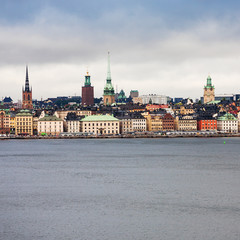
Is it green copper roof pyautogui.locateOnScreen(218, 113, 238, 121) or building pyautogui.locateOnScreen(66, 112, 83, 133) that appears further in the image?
green copper roof pyautogui.locateOnScreen(218, 113, 238, 121)

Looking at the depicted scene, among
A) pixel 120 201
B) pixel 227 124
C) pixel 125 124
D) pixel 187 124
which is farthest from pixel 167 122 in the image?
pixel 120 201

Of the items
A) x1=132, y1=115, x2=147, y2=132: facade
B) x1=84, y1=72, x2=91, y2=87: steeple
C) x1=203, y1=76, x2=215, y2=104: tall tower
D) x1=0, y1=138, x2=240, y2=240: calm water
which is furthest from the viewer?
x1=84, y1=72, x2=91, y2=87: steeple

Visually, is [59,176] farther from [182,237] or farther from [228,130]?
[228,130]

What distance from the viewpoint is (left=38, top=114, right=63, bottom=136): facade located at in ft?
343

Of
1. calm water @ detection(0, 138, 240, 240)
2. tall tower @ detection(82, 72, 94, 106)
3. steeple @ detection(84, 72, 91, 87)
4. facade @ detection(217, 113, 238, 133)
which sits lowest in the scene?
calm water @ detection(0, 138, 240, 240)

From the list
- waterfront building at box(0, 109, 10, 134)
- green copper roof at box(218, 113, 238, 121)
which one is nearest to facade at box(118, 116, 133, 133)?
green copper roof at box(218, 113, 238, 121)

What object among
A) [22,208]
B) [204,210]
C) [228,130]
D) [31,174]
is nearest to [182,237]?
[204,210]

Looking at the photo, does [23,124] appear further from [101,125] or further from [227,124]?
[227,124]

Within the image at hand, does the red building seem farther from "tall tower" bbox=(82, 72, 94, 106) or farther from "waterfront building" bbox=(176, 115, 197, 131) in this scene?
"tall tower" bbox=(82, 72, 94, 106)

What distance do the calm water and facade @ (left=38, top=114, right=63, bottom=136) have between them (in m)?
58.3

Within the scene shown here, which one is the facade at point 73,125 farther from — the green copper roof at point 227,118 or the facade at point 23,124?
the green copper roof at point 227,118

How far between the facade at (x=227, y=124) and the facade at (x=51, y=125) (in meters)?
26.5

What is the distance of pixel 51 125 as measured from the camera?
104812 mm

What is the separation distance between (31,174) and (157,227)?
17015mm
